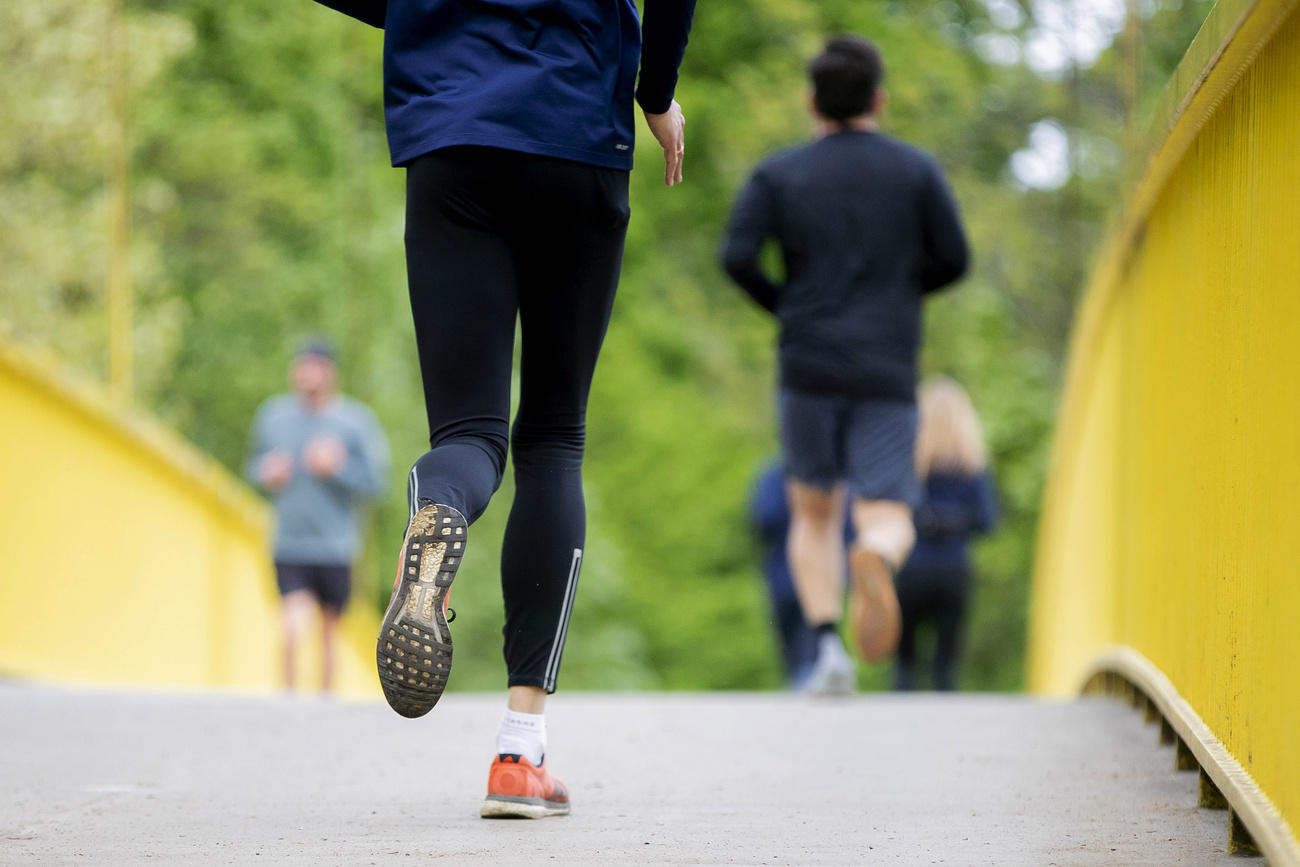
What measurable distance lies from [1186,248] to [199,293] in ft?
76.0

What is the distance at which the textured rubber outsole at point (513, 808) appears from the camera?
12.1 ft

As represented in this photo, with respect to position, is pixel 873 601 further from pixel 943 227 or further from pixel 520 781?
pixel 520 781

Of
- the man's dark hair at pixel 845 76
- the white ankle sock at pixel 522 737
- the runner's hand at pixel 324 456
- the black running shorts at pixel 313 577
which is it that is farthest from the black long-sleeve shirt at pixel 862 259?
the black running shorts at pixel 313 577

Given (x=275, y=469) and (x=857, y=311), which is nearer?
(x=857, y=311)

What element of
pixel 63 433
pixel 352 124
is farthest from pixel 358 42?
pixel 63 433

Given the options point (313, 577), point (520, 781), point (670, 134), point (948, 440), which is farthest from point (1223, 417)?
point (313, 577)

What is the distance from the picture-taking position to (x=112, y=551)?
11.0 meters

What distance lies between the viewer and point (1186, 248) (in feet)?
14.0

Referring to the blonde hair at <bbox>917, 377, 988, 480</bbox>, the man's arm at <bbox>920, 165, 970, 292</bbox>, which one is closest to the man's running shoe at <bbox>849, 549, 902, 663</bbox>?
the man's arm at <bbox>920, 165, 970, 292</bbox>

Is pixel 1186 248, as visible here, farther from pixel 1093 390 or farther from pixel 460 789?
pixel 1093 390

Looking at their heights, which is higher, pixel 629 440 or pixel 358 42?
pixel 358 42

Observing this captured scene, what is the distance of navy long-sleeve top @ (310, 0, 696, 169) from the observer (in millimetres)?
3590

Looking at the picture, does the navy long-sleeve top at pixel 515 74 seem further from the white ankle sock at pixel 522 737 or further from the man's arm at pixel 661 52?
the white ankle sock at pixel 522 737

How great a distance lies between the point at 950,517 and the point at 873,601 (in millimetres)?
2844
